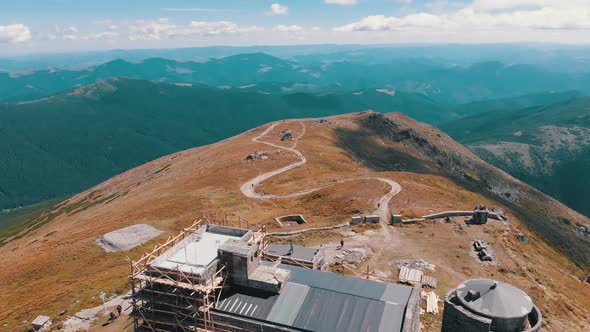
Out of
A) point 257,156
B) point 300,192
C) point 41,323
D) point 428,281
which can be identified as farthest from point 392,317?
point 257,156

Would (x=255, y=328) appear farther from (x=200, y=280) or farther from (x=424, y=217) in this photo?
(x=424, y=217)

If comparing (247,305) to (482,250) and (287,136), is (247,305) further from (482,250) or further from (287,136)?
(287,136)

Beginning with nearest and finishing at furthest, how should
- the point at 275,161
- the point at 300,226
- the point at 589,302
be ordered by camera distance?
the point at 589,302 < the point at 300,226 < the point at 275,161

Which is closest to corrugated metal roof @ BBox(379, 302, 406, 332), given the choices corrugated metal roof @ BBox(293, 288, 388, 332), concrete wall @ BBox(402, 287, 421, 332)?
corrugated metal roof @ BBox(293, 288, 388, 332)

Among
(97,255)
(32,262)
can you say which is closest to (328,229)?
(97,255)

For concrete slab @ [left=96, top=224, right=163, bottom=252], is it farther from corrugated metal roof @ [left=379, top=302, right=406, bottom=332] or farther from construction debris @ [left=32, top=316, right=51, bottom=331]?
corrugated metal roof @ [left=379, top=302, right=406, bottom=332]

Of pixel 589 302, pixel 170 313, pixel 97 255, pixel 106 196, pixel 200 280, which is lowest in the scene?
pixel 106 196

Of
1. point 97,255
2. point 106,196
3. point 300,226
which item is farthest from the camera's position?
point 106,196
